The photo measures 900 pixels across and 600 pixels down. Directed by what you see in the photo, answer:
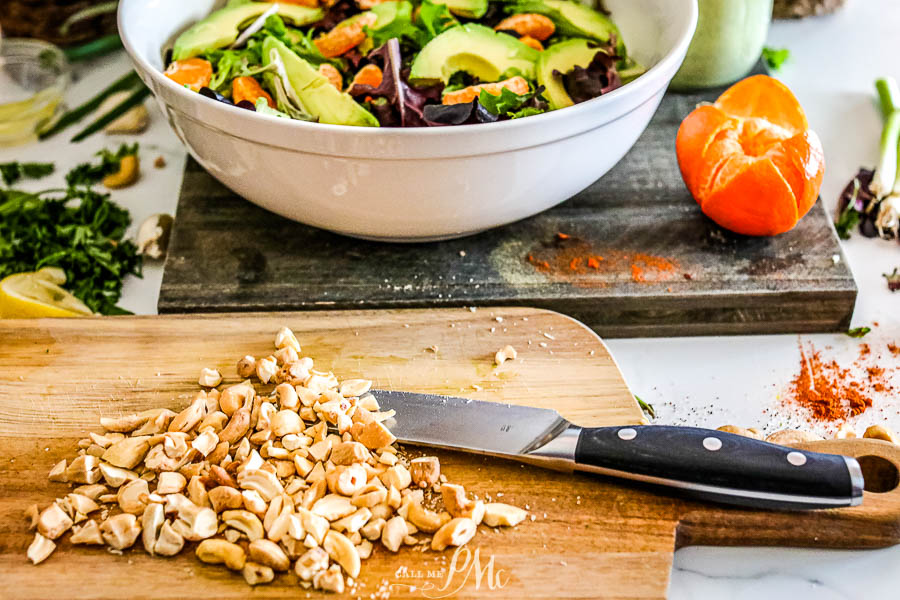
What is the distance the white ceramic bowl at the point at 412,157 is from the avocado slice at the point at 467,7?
1.02 feet

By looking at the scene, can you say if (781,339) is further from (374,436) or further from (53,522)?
(53,522)

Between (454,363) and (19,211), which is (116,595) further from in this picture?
(19,211)

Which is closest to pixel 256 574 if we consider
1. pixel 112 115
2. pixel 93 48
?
pixel 112 115

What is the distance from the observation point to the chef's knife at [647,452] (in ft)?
3.09

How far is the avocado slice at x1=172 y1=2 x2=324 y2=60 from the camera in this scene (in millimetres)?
1390

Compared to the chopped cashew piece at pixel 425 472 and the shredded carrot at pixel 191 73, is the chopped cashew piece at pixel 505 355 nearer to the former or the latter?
the chopped cashew piece at pixel 425 472

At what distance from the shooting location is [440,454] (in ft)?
3.49

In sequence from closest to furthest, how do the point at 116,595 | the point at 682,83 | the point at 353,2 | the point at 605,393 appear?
the point at 116,595 → the point at 605,393 → the point at 353,2 → the point at 682,83

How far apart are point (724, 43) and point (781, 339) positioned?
2.07 ft

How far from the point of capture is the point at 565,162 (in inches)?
47.9

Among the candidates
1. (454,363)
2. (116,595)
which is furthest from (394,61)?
(116,595)

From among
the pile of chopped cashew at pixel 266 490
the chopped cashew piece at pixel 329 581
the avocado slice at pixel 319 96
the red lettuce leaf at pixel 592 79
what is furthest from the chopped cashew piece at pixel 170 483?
the red lettuce leaf at pixel 592 79

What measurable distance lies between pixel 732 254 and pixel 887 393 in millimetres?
301

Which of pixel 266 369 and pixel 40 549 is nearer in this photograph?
pixel 40 549
